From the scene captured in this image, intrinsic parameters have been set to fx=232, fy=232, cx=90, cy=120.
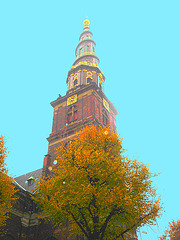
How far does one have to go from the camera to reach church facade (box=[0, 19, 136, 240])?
2172 centimetres

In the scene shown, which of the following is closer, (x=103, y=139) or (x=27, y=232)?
(x=103, y=139)

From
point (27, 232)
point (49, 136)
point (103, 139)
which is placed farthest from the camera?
point (49, 136)

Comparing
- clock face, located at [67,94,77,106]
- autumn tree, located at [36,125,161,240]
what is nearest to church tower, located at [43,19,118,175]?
clock face, located at [67,94,77,106]

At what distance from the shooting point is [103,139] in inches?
711

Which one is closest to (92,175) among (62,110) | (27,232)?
(27,232)

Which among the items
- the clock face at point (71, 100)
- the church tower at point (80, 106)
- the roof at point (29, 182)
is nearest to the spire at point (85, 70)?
the church tower at point (80, 106)

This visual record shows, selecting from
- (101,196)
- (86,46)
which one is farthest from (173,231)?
(86,46)

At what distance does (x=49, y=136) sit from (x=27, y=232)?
1217 centimetres

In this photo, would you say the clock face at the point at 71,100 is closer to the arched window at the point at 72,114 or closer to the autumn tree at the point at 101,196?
the arched window at the point at 72,114

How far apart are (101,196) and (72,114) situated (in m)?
19.2

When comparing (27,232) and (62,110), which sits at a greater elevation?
(62,110)

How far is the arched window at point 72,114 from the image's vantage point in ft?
104

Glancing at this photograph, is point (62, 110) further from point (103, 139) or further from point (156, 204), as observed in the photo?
point (156, 204)

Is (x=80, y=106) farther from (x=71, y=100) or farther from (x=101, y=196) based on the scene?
(x=101, y=196)
